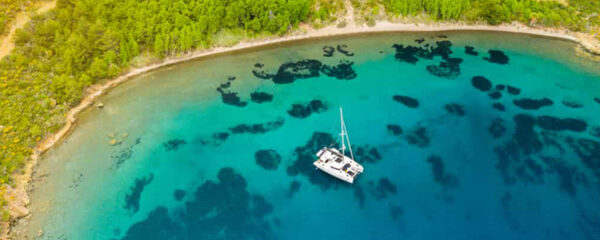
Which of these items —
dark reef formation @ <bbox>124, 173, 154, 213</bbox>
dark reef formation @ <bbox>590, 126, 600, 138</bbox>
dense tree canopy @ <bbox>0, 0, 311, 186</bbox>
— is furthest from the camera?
dense tree canopy @ <bbox>0, 0, 311, 186</bbox>

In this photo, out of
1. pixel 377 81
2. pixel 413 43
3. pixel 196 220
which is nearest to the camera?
pixel 196 220

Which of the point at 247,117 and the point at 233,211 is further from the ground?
the point at 247,117

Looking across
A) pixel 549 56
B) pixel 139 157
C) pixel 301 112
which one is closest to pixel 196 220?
pixel 139 157

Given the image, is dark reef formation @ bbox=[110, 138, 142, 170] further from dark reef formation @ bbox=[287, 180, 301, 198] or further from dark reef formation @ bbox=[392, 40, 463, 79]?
dark reef formation @ bbox=[392, 40, 463, 79]

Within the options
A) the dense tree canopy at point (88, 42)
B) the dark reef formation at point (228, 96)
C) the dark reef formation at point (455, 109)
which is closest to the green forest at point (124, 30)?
the dense tree canopy at point (88, 42)

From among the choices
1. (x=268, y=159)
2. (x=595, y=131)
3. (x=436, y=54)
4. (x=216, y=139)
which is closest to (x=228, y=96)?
(x=216, y=139)

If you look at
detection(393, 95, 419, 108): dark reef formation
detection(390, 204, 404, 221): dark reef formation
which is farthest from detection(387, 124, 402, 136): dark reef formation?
detection(390, 204, 404, 221): dark reef formation

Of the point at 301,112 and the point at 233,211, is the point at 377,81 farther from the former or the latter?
the point at 233,211

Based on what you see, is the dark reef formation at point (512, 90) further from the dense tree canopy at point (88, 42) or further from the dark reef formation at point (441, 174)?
the dense tree canopy at point (88, 42)
